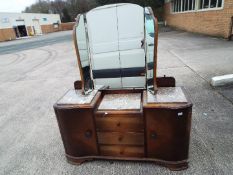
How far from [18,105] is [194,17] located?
1278cm

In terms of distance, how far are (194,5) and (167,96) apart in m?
13.4

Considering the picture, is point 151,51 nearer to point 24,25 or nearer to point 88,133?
point 88,133

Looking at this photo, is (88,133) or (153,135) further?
(88,133)

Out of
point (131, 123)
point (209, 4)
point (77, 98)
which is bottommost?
point (131, 123)

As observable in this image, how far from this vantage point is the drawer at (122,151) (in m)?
2.36

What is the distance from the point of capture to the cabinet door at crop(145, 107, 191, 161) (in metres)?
2.09

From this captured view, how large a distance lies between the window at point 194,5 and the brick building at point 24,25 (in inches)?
1034

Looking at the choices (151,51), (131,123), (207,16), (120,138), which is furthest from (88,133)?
(207,16)

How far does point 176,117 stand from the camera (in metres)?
2.08

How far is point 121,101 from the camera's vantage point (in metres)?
2.50

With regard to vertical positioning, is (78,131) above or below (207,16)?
below

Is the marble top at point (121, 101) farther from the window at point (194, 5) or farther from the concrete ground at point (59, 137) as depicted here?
the window at point (194, 5)

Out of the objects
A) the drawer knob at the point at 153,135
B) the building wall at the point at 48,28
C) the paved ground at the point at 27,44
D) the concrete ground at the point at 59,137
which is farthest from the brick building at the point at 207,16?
Result: the building wall at the point at 48,28

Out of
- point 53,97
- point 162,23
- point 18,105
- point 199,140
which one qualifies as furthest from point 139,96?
point 162,23
